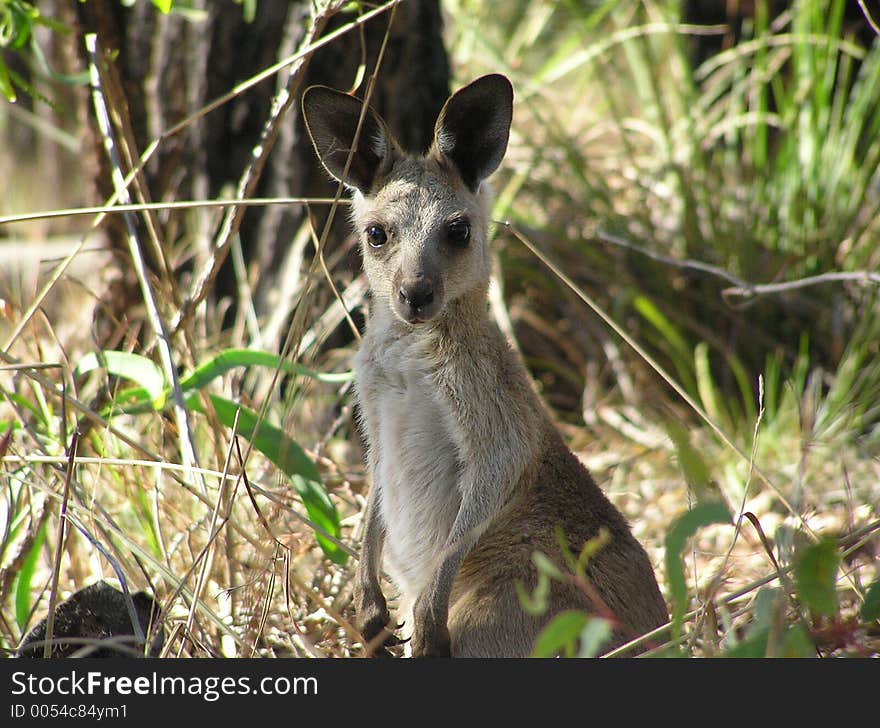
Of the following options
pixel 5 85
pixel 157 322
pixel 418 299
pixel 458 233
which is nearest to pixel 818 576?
pixel 418 299

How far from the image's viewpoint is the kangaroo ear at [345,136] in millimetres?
2512

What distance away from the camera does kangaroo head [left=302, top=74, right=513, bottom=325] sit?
244 centimetres

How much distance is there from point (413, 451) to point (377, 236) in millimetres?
563

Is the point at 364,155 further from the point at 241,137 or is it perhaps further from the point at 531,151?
the point at 531,151

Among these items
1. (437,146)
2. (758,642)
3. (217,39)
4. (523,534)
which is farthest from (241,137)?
(758,642)

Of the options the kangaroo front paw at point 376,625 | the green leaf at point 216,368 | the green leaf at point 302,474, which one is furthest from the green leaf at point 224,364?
the kangaroo front paw at point 376,625

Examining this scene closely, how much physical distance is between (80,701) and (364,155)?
1.50 metres

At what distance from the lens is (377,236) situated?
8.48 feet

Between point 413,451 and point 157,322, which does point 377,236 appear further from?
point 157,322

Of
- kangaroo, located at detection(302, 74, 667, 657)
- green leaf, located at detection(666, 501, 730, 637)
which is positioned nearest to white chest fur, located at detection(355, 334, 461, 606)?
kangaroo, located at detection(302, 74, 667, 657)

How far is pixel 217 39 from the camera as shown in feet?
14.5

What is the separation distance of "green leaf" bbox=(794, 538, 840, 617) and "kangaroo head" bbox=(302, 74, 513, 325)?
1036 mm

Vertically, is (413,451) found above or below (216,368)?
below

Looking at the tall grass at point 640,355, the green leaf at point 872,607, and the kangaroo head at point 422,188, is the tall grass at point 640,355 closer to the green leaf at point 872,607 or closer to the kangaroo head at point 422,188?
the kangaroo head at point 422,188
